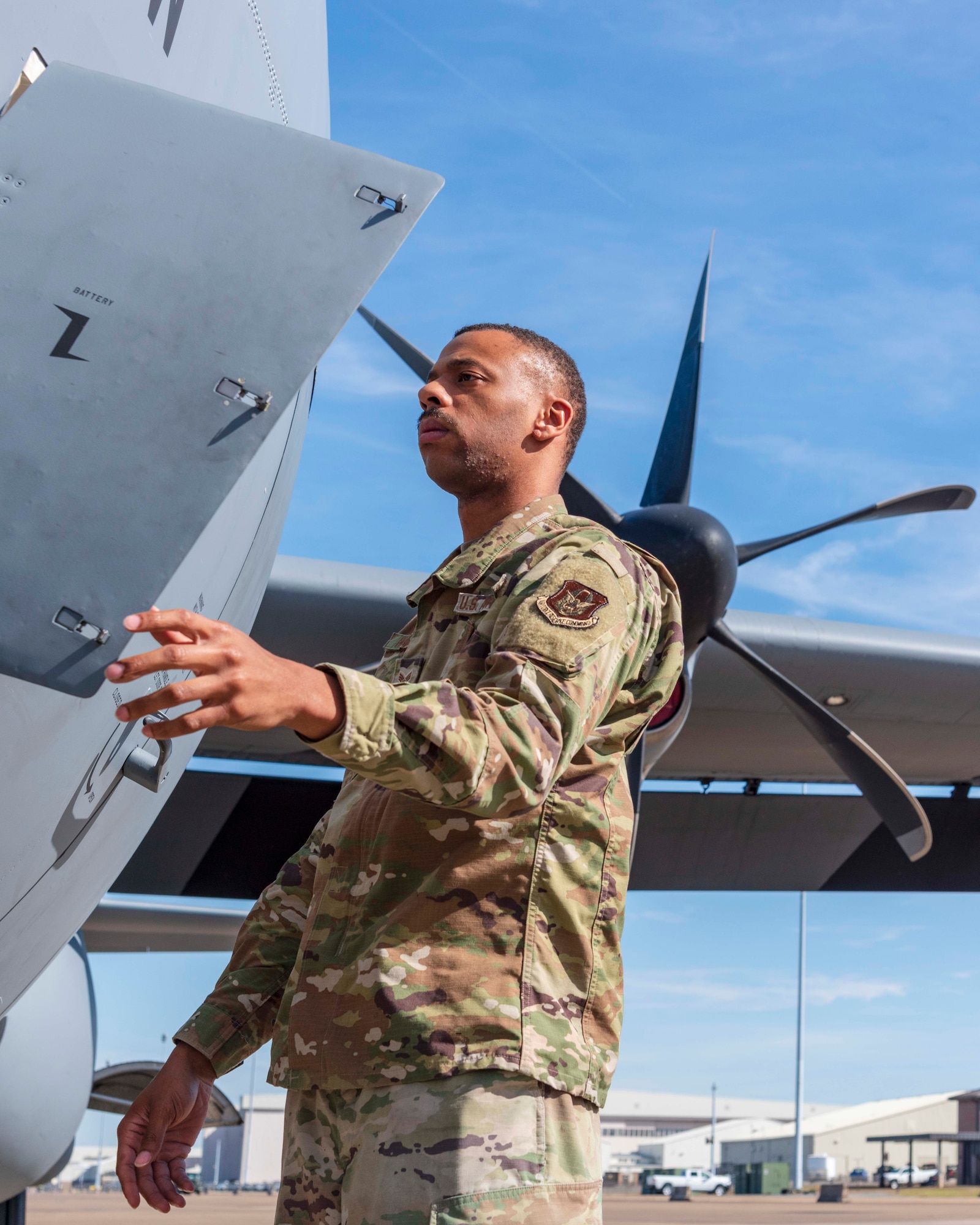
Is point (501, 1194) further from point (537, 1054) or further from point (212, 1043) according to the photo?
point (212, 1043)

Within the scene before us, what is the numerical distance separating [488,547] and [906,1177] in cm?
4949

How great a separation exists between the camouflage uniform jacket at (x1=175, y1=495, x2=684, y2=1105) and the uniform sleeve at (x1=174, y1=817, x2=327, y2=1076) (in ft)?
0.44

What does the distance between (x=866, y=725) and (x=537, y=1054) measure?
8003 mm

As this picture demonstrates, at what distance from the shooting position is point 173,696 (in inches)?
39.2

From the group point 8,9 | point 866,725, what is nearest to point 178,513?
point 8,9

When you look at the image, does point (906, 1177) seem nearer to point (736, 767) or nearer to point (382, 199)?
point (736, 767)

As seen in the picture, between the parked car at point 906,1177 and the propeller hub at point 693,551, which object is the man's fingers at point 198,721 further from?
the parked car at point 906,1177

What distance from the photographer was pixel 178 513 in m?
1.56

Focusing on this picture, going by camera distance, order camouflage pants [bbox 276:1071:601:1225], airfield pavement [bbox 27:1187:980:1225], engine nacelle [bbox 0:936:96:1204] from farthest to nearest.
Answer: airfield pavement [bbox 27:1187:980:1225]
engine nacelle [bbox 0:936:96:1204]
camouflage pants [bbox 276:1071:601:1225]

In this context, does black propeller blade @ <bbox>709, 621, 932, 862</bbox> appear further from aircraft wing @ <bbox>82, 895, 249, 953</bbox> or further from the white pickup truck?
the white pickup truck

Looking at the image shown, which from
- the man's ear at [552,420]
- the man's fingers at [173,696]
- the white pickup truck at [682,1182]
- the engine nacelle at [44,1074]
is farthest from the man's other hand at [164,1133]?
the white pickup truck at [682,1182]

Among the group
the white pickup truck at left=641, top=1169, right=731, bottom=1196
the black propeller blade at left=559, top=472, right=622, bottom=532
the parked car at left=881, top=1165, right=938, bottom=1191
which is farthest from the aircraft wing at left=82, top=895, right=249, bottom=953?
the parked car at left=881, top=1165, right=938, bottom=1191

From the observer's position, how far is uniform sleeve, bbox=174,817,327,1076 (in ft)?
5.49

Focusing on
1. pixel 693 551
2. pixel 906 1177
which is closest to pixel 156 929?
pixel 693 551
